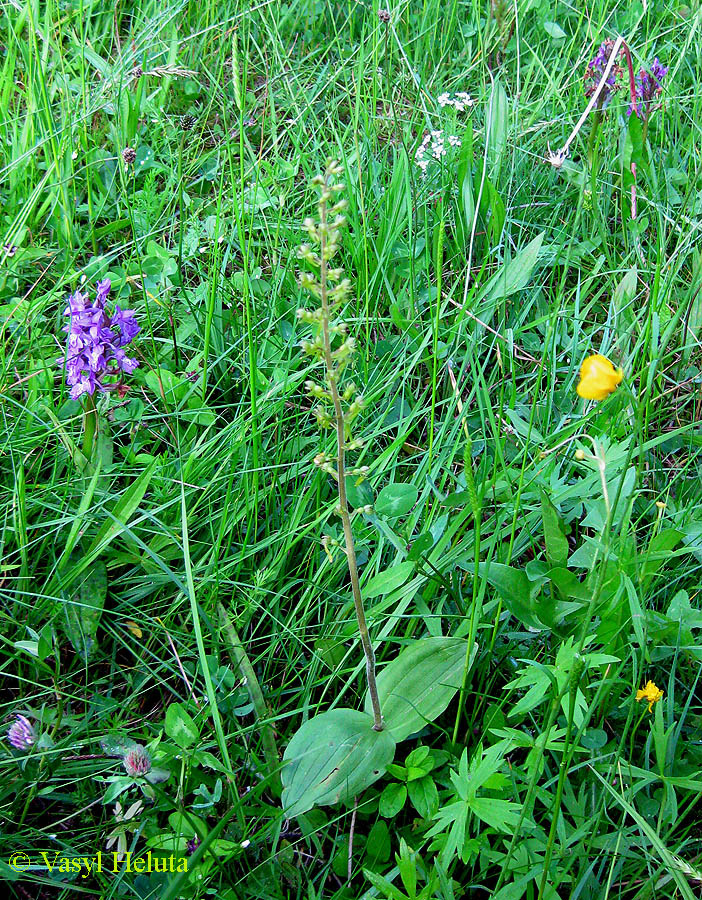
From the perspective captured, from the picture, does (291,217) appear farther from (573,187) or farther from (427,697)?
(427,697)

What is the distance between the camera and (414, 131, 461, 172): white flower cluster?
9.02 ft

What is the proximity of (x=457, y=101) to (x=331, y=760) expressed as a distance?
2.61m

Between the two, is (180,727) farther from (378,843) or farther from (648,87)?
(648,87)

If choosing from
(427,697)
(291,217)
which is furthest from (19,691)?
(291,217)

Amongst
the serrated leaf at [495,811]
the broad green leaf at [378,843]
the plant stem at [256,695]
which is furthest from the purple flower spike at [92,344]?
the serrated leaf at [495,811]

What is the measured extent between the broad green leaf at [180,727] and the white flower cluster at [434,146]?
1.97 metres

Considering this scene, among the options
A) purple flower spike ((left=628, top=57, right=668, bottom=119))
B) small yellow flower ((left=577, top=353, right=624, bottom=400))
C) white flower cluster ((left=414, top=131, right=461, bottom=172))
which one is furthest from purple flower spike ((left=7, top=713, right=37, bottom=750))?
purple flower spike ((left=628, top=57, right=668, bottom=119))

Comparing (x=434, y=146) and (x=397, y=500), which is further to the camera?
(x=434, y=146)

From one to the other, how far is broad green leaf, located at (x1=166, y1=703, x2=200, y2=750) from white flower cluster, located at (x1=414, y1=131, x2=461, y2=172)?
77.6 inches

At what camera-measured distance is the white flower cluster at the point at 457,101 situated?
9.43 feet

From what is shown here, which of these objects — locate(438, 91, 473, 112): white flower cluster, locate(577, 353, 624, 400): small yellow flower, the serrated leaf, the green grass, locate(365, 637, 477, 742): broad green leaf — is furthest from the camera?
locate(438, 91, 473, 112): white flower cluster

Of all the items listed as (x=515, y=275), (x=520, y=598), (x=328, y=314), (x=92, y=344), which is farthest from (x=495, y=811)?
(x=515, y=275)

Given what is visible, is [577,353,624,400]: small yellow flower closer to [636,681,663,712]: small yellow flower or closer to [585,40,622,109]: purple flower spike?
[636,681,663,712]: small yellow flower

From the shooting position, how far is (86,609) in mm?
1833
